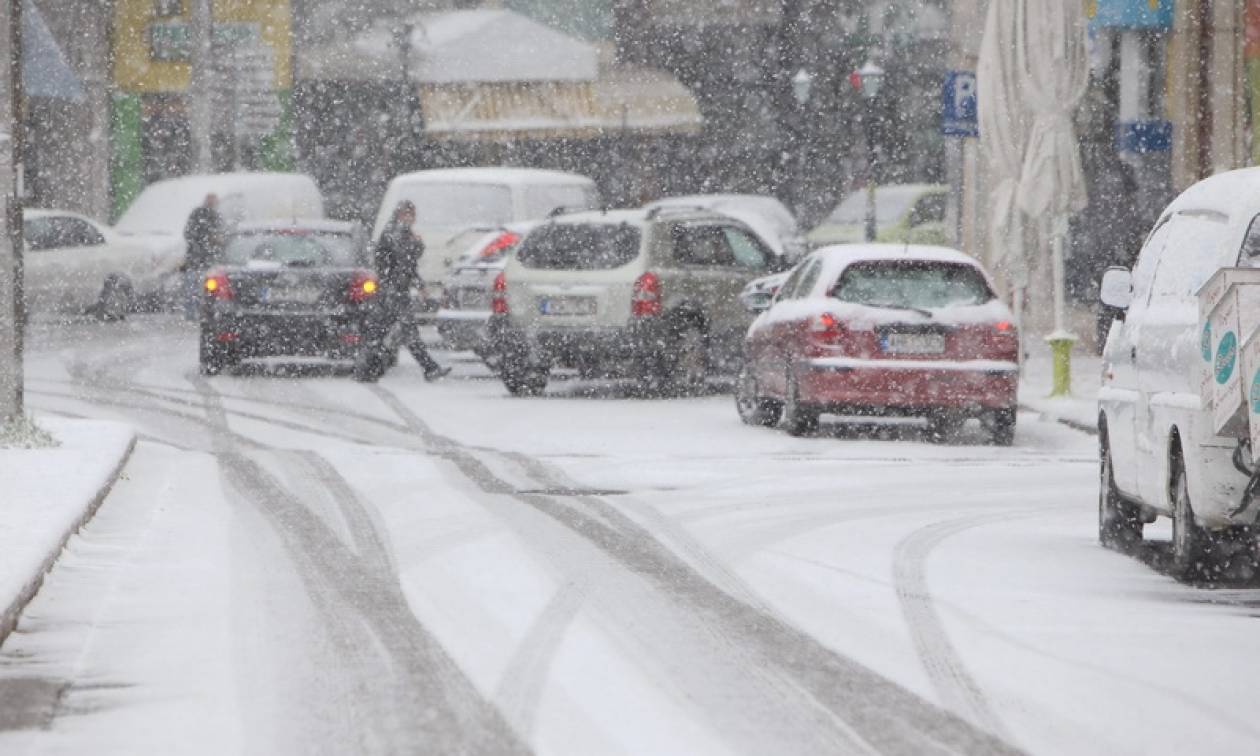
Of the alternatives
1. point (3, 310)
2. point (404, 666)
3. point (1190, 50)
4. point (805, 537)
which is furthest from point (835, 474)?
point (1190, 50)

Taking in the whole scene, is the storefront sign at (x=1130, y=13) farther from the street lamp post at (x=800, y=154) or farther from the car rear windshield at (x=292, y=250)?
the street lamp post at (x=800, y=154)

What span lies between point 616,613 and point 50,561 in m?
2.43

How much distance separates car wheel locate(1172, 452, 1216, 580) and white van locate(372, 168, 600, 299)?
18.8 m

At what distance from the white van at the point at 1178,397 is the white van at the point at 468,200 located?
17.6m

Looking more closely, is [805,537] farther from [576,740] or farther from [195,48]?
[195,48]

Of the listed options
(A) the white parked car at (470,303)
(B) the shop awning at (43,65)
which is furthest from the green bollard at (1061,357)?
(B) the shop awning at (43,65)

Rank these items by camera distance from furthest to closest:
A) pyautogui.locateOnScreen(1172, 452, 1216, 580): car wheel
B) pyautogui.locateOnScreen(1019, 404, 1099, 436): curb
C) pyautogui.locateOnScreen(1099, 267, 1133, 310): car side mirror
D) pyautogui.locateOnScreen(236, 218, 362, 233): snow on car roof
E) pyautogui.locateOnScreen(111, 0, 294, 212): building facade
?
pyautogui.locateOnScreen(111, 0, 294, 212): building facade
pyautogui.locateOnScreen(236, 218, 362, 233): snow on car roof
pyautogui.locateOnScreen(1019, 404, 1099, 436): curb
pyautogui.locateOnScreen(1099, 267, 1133, 310): car side mirror
pyautogui.locateOnScreen(1172, 452, 1216, 580): car wheel

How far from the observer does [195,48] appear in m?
43.9

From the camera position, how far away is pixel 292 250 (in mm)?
24609

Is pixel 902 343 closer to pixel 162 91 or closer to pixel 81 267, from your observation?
pixel 81 267

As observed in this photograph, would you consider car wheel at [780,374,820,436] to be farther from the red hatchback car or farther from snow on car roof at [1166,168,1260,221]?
snow on car roof at [1166,168,1260,221]

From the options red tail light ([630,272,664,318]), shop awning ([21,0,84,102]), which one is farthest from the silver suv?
shop awning ([21,0,84,102])

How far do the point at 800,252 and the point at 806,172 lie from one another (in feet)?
98.7

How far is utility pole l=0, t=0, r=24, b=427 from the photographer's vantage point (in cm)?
1528
